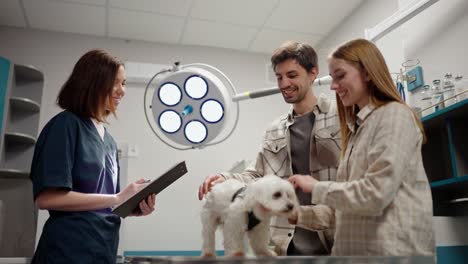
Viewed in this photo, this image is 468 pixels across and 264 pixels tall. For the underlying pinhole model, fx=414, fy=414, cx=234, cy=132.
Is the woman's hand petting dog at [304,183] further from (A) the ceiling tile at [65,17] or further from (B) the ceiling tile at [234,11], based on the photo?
(A) the ceiling tile at [65,17]

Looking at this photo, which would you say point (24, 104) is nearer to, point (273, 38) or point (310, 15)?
point (273, 38)

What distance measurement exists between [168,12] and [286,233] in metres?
2.63

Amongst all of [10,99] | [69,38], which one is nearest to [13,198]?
[10,99]

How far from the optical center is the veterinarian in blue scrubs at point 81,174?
1246 millimetres

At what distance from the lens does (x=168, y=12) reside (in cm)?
352

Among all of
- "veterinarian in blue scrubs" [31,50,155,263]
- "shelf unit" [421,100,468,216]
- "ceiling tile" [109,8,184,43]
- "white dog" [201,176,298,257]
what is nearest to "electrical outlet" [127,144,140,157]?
"ceiling tile" [109,8,184,43]

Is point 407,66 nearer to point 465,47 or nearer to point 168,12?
point 465,47

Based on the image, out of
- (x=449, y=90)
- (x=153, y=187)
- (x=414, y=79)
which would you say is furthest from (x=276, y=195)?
(x=414, y=79)

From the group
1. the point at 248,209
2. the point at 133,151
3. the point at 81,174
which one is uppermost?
the point at 133,151

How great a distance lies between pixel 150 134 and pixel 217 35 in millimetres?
1129

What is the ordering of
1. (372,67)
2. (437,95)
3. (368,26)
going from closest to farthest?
1. (372,67)
2. (437,95)
3. (368,26)

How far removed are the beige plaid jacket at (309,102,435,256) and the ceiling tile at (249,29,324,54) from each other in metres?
3.04

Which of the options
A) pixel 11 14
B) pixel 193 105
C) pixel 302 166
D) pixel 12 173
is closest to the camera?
pixel 302 166

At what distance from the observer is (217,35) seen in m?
3.94
